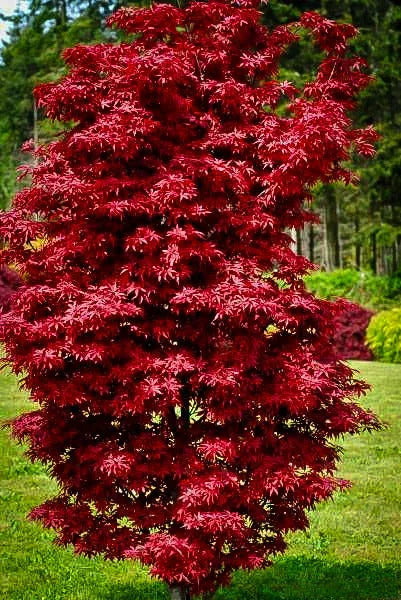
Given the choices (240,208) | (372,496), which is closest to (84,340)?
Result: (240,208)

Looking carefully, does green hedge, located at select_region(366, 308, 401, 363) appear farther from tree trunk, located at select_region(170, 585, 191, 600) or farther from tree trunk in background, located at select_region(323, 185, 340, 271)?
tree trunk, located at select_region(170, 585, 191, 600)

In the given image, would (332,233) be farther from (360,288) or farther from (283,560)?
(283,560)

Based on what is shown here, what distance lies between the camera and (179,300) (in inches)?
195

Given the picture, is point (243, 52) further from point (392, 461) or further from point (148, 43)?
point (392, 461)

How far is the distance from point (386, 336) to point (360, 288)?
3773mm

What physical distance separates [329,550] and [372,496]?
79.8 inches

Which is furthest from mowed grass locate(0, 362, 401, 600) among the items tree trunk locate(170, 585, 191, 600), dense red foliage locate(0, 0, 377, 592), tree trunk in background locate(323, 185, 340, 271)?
tree trunk in background locate(323, 185, 340, 271)

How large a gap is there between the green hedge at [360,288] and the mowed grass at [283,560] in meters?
14.4

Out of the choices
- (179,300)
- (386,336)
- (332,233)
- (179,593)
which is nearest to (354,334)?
(386,336)

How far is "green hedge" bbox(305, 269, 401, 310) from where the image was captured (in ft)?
84.2

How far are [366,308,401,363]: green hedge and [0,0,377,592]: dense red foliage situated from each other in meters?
16.8

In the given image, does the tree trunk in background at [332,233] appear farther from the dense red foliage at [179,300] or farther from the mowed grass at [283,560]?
the dense red foliage at [179,300]

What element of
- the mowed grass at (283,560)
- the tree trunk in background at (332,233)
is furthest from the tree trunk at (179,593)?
the tree trunk in background at (332,233)

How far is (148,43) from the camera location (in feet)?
18.7
